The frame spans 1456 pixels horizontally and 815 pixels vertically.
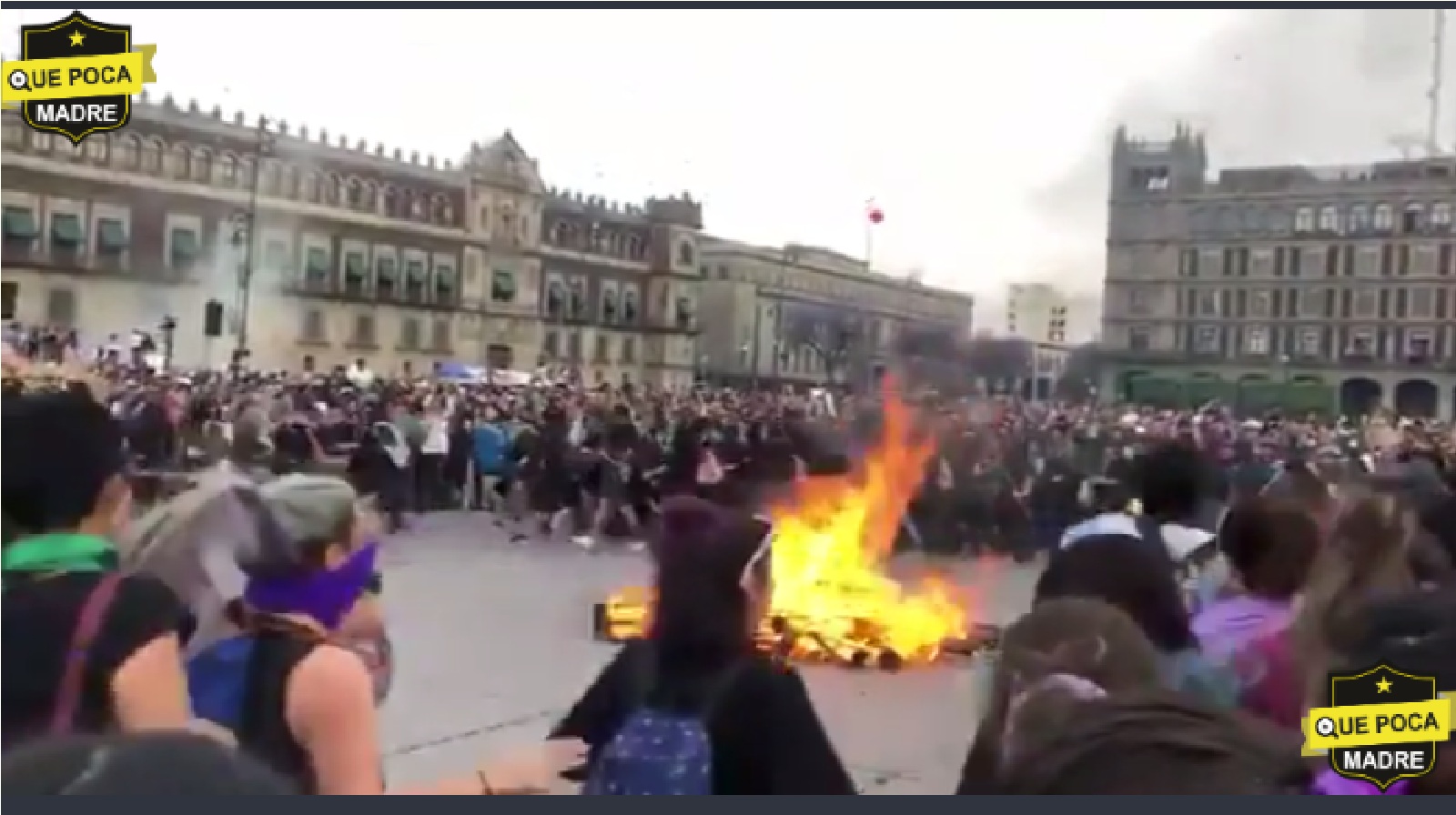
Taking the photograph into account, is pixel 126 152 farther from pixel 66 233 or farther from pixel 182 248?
pixel 182 248

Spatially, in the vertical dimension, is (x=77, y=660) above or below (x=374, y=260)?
below

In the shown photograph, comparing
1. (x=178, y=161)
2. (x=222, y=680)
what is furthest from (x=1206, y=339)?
(x=222, y=680)

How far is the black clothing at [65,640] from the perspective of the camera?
2348 mm

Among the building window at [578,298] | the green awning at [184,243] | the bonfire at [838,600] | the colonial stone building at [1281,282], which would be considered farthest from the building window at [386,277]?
the colonial stone building at [1281,282]

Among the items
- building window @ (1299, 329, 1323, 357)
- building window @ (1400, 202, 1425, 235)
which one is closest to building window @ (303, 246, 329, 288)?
building window @ (1400, 202, 1425, 235)

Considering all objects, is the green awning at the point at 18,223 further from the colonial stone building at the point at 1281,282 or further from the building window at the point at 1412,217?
the building window at the point at 1412,217

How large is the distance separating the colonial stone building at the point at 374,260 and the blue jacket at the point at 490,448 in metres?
0.93

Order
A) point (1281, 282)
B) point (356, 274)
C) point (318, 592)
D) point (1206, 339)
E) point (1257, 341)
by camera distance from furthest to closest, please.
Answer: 1. point (1206, 339)
2. point (1257, 341)
3. point (1281, 282)
4. point (356, 274)
5. point (318, 592)

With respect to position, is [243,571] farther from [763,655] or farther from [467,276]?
A: [467,276]

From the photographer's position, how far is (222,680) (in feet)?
8.64

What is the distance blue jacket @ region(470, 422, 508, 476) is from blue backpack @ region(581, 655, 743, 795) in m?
14.0

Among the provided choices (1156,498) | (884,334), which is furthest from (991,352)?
(1156,498)

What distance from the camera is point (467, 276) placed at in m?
15.7

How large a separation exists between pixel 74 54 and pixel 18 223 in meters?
1.05
